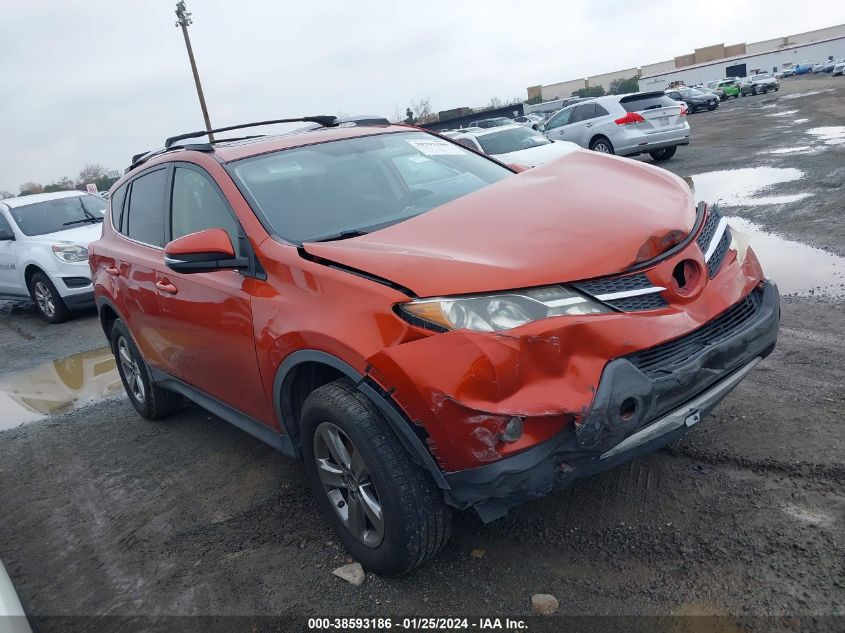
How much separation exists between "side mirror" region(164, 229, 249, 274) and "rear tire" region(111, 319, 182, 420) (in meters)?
1.81

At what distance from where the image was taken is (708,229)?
3.05 meters

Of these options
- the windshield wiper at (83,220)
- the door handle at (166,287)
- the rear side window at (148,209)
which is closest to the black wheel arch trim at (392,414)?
the door handle at (166,287)

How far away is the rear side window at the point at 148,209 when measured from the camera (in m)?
4.27

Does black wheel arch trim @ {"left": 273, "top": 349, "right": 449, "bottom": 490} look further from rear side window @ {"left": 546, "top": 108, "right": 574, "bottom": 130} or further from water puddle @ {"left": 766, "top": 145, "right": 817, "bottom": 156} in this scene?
rear side window @ {"left": 546, "top": 108, "right": 574, "bottom": 130}

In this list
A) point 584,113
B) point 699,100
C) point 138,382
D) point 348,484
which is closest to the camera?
point 348,484

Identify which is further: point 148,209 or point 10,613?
point 148,209

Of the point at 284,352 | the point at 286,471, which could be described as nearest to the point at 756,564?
the point at 284,352

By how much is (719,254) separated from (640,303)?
2.19ft

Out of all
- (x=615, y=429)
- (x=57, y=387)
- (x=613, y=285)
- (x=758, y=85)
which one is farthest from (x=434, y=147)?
(x=758, y=85)

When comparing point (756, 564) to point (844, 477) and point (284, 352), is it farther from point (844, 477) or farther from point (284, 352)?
point (284, 352)

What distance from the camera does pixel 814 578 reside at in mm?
2430

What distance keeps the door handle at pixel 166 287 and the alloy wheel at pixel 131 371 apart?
1147 mm

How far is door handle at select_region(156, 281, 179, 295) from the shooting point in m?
3.89

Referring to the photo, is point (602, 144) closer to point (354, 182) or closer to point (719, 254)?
point (354, 182)
